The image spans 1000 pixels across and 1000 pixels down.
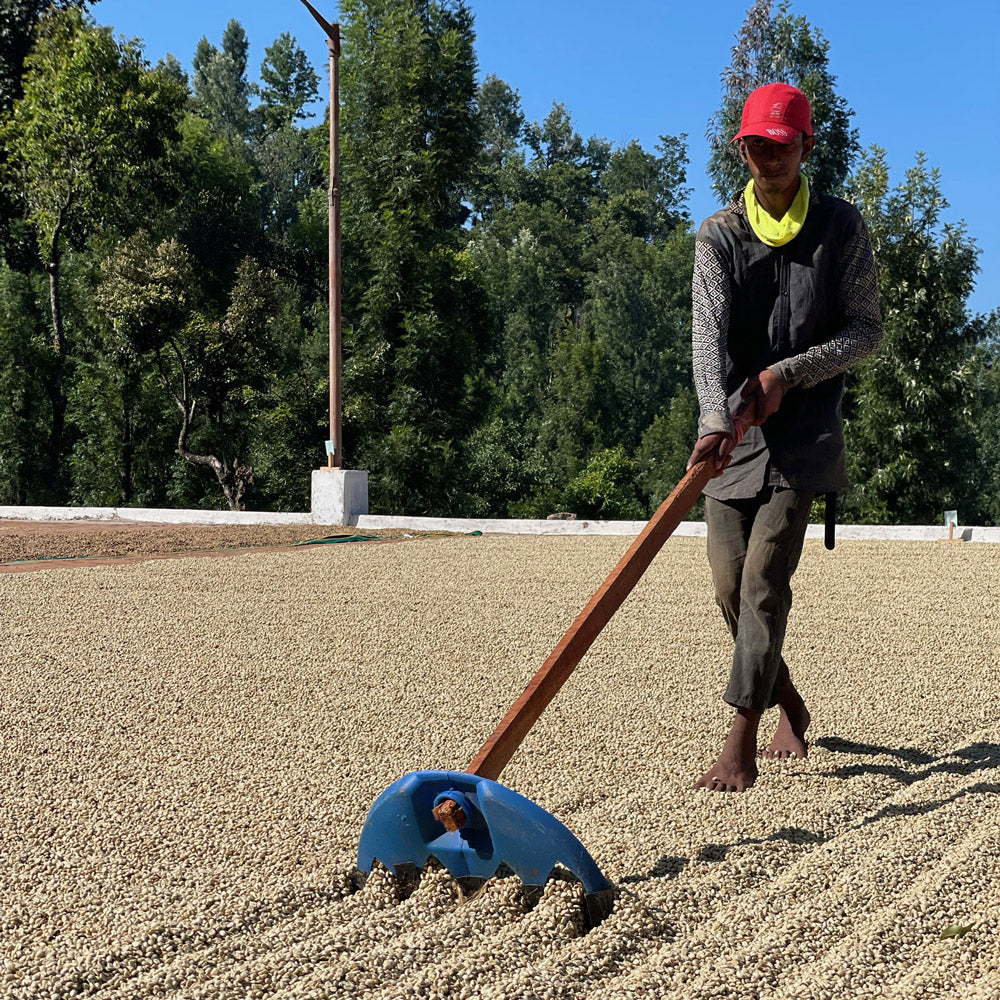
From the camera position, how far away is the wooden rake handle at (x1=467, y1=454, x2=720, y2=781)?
7.80 feet

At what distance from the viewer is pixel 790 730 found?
3631 mm

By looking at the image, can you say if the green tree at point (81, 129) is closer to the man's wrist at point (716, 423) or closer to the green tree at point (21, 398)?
the green tree at point (21, 398)

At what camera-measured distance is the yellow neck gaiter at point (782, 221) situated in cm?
312

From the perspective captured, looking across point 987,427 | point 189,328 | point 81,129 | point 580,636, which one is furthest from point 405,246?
point 987,427

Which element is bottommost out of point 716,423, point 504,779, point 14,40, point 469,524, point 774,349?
point 504,779

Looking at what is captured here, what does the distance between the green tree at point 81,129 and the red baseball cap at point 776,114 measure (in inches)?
841

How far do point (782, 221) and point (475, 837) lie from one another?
186 centimetres

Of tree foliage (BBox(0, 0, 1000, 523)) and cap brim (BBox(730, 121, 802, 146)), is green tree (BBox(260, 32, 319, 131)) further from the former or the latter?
cap brim (BBox(730, 121, 802, 146))

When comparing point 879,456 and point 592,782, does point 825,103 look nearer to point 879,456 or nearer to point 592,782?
point 879,456

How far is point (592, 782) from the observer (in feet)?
11.1

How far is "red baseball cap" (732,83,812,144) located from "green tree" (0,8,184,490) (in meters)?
21.4

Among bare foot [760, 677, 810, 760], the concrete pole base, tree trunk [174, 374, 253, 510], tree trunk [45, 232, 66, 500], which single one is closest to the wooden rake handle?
bare foot [760, 677, 810, 760]

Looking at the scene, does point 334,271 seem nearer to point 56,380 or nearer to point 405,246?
point 405,246

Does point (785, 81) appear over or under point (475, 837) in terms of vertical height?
over
